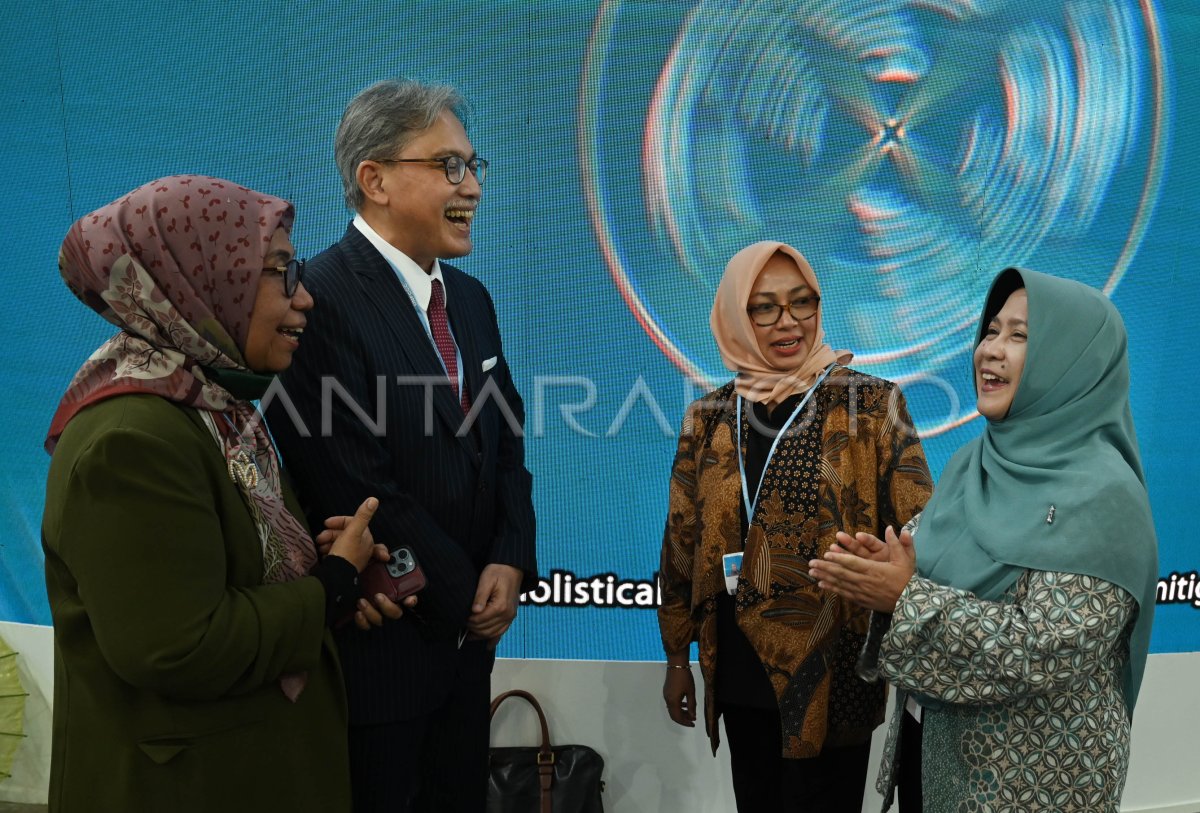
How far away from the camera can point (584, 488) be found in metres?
3.08

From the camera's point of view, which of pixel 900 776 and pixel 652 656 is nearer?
pixel 900 776

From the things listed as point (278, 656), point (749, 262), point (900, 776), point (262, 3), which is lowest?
point (900, 776)

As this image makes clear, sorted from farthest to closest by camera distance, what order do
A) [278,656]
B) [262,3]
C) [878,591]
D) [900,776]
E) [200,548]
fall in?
[262,3]
[900,776]
[878,591]
[278,656]
[200,548]

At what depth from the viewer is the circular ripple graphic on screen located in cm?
302

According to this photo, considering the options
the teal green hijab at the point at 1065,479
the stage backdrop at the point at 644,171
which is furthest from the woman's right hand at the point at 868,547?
the stage backdrop at the point at 644,171

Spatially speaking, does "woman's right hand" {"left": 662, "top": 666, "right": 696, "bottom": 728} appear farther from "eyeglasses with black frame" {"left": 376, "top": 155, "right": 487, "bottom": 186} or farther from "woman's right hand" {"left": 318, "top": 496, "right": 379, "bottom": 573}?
"eyeglasses with black frame" {"left": 376, "top": 155, "right": 487, "bottom": 186}

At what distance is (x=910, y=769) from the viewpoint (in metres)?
2.08

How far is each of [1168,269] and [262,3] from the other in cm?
288

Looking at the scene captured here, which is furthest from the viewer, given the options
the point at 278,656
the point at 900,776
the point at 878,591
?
the point at 900,776

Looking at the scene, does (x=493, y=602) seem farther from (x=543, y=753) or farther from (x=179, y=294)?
(x=543, y=753)

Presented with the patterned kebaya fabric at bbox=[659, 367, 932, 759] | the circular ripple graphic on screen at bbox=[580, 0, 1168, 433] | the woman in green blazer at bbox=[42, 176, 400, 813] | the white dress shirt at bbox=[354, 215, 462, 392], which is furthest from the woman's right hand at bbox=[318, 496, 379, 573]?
the circular ripple graphic on screen at bbox=[580, 0, 1168, 433]

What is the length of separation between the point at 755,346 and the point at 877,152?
42.7 inches

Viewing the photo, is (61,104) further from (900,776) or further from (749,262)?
(900,776)

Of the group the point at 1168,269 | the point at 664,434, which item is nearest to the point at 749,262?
the point at 664,434
